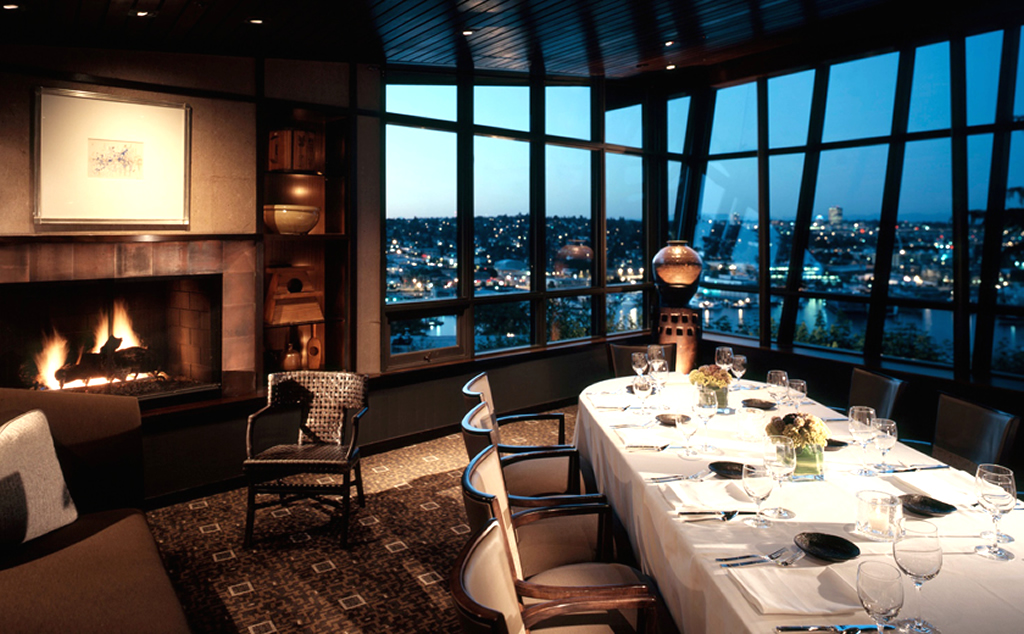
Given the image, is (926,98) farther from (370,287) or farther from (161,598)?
(161,598)

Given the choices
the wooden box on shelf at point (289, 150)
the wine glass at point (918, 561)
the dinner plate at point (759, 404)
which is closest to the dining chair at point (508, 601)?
the wine glass at point (918, 561)

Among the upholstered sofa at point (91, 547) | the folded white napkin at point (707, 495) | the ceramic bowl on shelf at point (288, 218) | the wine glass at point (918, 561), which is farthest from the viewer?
the ceramic bowl on shelf at point (288, 218)

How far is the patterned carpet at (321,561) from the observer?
2.94 meters

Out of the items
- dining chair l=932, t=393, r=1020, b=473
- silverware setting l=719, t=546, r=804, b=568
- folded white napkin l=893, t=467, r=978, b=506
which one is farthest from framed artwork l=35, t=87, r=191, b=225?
dining chair l=932, t=393, r=1020, b=473

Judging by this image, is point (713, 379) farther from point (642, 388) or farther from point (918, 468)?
point (918, 468)

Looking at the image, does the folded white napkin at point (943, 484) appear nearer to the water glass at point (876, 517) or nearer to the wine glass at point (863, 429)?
the wine glass at point (863, 429)

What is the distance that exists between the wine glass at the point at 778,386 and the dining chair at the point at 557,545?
141cm

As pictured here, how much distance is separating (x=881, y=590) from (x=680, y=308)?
4.81 meters

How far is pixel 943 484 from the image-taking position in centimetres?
245

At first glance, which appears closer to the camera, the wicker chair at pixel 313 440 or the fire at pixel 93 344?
the wicker chair at pixel 313 440

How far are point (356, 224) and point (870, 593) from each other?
4.39 meters

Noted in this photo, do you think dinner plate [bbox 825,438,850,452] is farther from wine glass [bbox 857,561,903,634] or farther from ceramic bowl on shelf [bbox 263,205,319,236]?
ceramic bowl on shelf [bbox 263,205,319,236]

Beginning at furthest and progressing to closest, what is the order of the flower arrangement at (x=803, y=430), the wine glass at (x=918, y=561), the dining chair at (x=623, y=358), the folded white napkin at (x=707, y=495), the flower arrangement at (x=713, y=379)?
the dining chair at (x=623, y=358) → the flower arrangement at (x=713, y=379) → the flower arrangement at (x=803, y=430) → the folded white napkin at (x=707, y=495) → the wine glass at (x=918, y=561)

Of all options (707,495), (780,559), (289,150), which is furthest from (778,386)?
(289,150)
